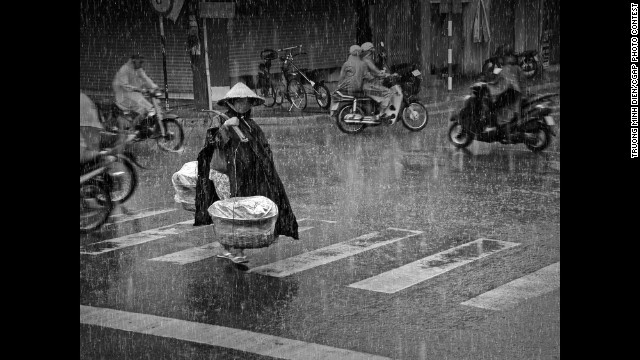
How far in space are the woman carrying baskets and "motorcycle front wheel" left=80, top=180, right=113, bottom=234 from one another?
157 cm

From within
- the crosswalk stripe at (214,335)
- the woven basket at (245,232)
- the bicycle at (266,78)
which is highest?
the bicycle at (266,78)

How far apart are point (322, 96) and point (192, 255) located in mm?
12174

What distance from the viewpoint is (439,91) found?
2472 centimetres

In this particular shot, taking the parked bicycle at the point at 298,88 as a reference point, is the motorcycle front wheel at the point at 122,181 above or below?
below

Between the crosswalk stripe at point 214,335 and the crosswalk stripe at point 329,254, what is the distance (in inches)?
60.5

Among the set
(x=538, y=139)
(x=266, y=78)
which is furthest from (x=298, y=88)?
(x=538, y=139)

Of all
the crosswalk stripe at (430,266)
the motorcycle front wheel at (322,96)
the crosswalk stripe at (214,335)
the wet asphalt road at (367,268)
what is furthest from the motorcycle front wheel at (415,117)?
the crosswalk stripe at (214,335)

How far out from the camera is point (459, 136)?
14992 millimetres

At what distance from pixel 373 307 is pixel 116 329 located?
6.31 feet

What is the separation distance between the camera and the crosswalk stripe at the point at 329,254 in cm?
812

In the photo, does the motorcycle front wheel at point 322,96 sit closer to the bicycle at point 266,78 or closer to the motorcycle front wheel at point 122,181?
the bicycle at point 266,78

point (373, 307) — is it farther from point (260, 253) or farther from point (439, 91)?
point (439, 91)

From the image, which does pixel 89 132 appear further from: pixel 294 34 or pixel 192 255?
pixel 294 34
